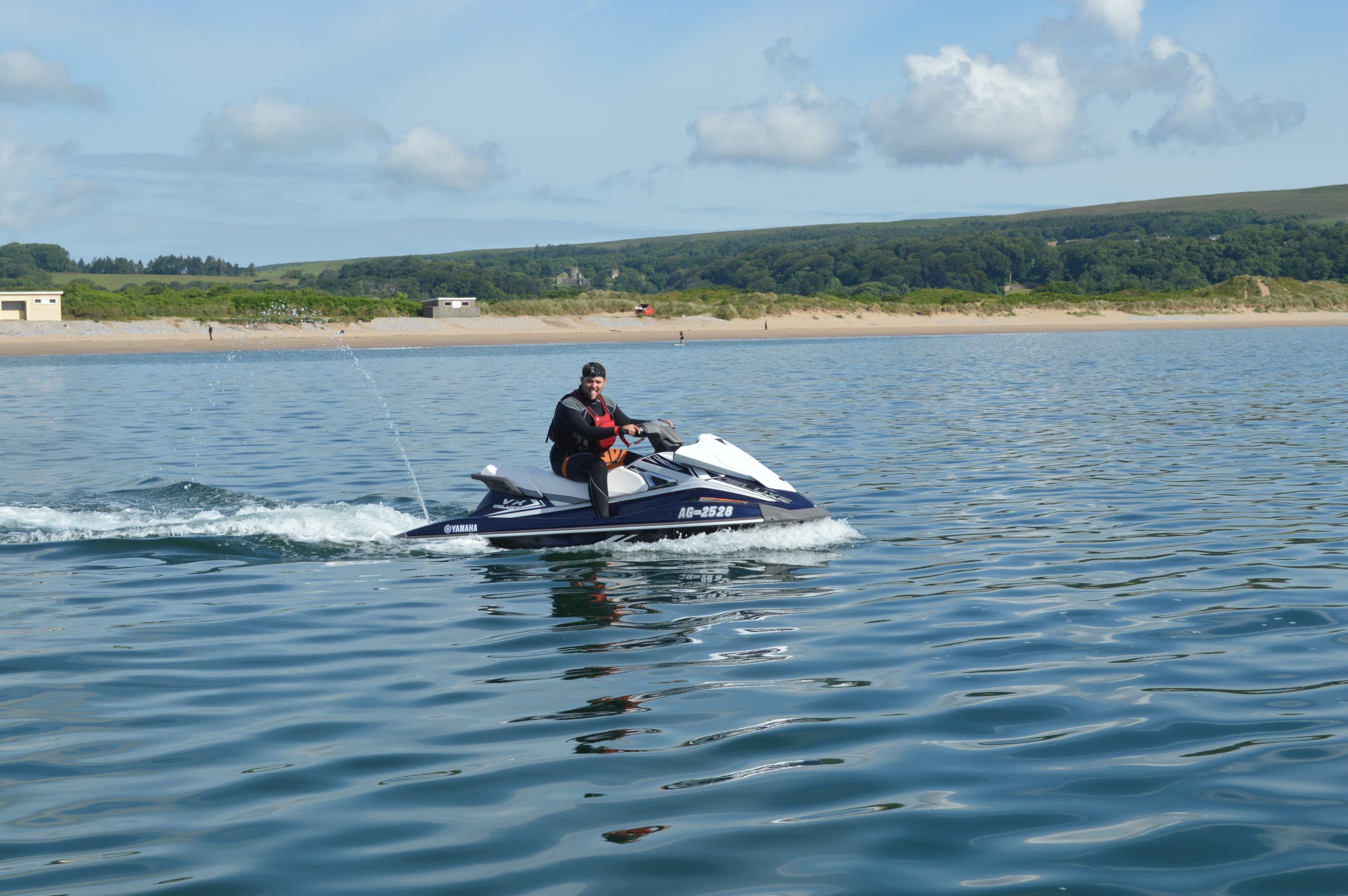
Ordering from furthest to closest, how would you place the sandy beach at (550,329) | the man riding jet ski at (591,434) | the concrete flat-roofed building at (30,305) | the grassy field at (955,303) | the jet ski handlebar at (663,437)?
the grassy field at (955,303), the concrete flat-roofed building at (30,305), the sandy beach at (550,329), the jet ski handlebar at (663,437), the man riding jet ski at (591,434)

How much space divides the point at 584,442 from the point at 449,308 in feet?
229

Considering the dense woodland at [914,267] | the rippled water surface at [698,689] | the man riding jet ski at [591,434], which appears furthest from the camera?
the dense woodland at [914,267]

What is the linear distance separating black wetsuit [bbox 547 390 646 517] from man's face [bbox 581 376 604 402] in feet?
0.14

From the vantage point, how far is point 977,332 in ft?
257

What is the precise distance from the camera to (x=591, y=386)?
1074cm

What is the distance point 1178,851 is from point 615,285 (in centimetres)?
16912

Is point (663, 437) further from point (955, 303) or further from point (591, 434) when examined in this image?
point (955, 303)

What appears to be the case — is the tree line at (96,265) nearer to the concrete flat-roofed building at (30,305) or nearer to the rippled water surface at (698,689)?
the concrete flat-roofed building at (30,305)

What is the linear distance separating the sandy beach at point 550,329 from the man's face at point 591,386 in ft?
173

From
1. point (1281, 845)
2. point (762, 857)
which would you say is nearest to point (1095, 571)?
point (1281, 845)

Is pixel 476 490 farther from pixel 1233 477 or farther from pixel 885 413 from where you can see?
pixel 885 413

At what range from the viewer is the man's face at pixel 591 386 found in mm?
10703

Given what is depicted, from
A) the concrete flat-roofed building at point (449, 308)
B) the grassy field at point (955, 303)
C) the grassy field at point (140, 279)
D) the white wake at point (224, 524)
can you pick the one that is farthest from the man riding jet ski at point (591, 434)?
the grassy field at point (140, 279)

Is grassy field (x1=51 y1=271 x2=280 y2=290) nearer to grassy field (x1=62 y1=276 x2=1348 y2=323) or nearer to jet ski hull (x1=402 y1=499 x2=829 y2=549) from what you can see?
grassy field (x1=62 y1=276 x2=1348 y2=323)
